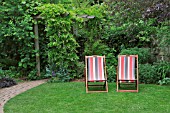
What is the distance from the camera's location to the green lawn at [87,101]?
14.2ft

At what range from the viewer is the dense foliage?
6867mm

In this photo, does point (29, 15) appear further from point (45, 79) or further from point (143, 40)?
point (143, 40)

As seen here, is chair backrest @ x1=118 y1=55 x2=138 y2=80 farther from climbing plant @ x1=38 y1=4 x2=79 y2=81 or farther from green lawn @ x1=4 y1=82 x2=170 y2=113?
climbing plant @ x1=38 y1=4 x2=79 y2=81

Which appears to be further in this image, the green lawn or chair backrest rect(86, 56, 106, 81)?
chair backrest rect(86, 56, 106, 81)

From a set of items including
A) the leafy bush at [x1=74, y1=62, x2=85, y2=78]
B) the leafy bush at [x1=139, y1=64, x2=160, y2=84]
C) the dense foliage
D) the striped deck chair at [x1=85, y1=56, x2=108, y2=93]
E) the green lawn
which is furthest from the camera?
the leafy bush at [x1=74, y1=62, x2=85, y2=78]

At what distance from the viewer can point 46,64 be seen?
310 inches

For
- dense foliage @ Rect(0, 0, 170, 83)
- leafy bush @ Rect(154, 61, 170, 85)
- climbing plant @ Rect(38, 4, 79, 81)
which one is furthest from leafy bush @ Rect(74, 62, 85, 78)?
leafy bush @ Rect(154, 61, 170, 85)

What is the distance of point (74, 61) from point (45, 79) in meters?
1.07

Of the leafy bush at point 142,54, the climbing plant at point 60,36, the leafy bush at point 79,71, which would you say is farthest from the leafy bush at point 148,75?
the climbing plant at point 60,36

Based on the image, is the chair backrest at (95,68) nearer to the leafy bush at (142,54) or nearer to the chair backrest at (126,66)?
the chair backrest at (126,66)

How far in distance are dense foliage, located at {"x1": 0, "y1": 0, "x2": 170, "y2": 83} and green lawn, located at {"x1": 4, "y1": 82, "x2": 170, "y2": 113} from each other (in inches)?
45.4

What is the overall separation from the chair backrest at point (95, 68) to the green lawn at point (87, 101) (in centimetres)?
37

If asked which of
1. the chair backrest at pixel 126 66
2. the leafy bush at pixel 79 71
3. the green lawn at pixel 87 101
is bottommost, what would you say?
the green lawn at pixel 87 101

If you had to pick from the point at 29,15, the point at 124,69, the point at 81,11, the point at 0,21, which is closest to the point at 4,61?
the point at 0,21
